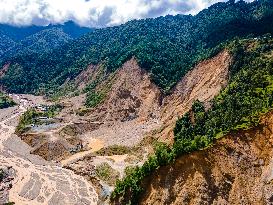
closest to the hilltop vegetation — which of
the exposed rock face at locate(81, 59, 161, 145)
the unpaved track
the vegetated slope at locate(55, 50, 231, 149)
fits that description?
the vegetated slope at locate(55, 50, 231, 149)

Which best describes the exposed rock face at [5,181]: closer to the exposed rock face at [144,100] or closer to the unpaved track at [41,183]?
the unpaved track at [41,183]

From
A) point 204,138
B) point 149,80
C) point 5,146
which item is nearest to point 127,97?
point 149,80

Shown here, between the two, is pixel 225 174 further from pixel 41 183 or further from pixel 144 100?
pixel 144 100

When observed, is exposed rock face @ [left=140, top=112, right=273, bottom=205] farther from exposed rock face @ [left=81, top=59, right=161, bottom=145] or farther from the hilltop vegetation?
the hilltop vegetation

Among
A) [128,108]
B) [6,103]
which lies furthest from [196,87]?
[6,103]

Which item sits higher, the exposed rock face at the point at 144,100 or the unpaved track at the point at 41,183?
the exposed rock face at the point at 144,100

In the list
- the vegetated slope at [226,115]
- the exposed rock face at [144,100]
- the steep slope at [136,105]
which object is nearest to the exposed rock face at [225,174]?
the vegetated slope at [226,115]
